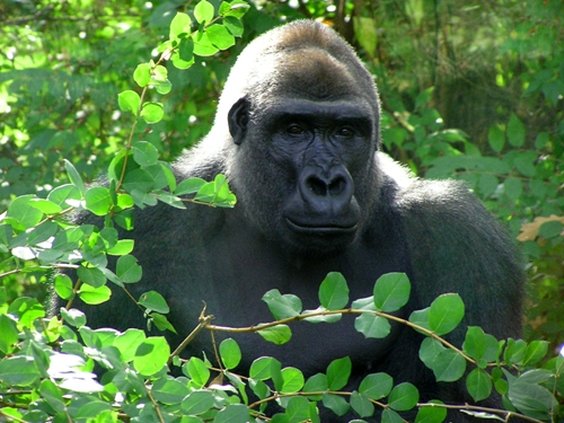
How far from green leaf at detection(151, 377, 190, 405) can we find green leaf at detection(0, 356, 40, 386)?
0.80 ft

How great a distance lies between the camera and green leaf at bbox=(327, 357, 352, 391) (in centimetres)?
241

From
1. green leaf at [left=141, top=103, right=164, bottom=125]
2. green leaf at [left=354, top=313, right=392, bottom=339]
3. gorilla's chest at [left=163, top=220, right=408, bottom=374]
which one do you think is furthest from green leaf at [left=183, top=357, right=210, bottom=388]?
gorilla's chest at [left=163, top=220, right=408, bottom=374]

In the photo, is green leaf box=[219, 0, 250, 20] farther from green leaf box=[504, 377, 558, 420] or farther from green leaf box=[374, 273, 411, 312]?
green leaf box=[504, 377, 558, 420]

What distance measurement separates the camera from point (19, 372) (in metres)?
1.90

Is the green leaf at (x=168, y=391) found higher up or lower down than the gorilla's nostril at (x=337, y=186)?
higher up

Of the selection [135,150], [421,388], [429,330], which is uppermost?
[135,150]

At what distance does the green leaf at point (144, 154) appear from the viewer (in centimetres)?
233

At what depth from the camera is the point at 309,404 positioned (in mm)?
2320

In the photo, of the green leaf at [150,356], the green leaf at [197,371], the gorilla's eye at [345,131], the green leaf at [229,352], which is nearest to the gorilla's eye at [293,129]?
the gorilla's eye at [345,131]

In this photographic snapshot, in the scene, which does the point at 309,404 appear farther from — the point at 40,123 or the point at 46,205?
the point at 40,123

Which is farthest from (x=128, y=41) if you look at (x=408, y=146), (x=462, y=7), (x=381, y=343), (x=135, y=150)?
(x=135, y=150)

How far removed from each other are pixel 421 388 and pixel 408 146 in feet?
6.56

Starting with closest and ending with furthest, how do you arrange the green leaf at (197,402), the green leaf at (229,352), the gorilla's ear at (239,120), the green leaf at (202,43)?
1. the green leaf at (197,402)
2. the green leaf at (229,352)
3. the green leaf at (202,43)
4. the gorilla's ear at (239,120)

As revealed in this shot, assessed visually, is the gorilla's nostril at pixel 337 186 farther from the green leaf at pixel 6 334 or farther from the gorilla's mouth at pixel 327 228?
the green leaf at pixel 6 334
